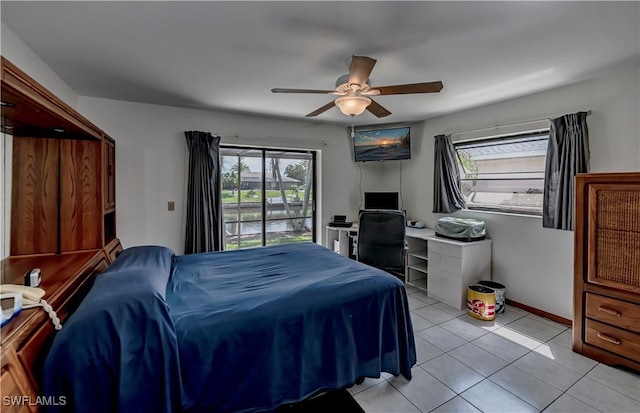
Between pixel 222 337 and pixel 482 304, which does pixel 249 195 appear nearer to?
pixel 222 337

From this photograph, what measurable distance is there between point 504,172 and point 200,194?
3.75 meters

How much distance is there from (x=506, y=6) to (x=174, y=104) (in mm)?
3312

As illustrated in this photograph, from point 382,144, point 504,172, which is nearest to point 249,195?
point 382,144

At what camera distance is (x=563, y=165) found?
2.84 m

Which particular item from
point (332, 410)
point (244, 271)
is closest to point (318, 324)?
point (332, 410)

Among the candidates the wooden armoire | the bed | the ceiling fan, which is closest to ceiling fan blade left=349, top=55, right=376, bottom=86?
the ceiling fan

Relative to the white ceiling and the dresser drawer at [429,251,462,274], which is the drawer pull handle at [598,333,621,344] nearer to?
the dresser drawer at [429,251,462,274]

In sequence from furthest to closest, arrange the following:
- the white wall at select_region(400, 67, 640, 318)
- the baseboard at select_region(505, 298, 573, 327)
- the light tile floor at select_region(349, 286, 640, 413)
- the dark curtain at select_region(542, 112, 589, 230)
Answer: the baseboard at select_region(505, 298, 573, 327)
the dark curtain at select_region(542, 112, 589, 230)
the white wall at select_region(400, 67, 640, 318)
the light tile floor at select_region(349, 286, 640, 413)

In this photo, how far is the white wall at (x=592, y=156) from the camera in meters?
2.54

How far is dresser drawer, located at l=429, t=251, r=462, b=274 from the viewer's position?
3.33m

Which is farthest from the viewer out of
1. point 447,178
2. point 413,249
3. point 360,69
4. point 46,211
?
point 413,249

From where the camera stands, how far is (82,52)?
2.11m

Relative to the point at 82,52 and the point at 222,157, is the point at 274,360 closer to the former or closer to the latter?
the point at 82,52

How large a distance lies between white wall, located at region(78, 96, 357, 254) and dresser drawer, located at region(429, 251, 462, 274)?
2.71 meters
